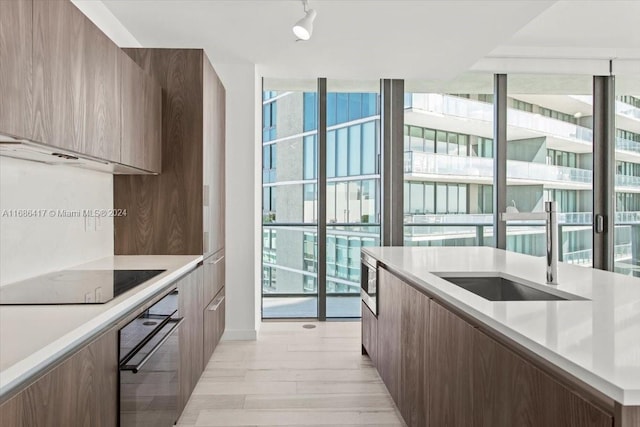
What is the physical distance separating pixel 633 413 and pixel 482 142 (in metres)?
4.36

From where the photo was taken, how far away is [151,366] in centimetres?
175

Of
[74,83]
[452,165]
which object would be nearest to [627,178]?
[452,165]

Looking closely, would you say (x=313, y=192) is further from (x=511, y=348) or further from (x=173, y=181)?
(x=511, y=348)

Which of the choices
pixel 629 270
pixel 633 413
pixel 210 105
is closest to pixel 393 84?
pixel 210 105

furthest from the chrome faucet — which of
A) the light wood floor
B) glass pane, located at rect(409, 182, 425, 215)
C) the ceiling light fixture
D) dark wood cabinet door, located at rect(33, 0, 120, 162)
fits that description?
glass pane, located at rect(409, 182, 425, 215)

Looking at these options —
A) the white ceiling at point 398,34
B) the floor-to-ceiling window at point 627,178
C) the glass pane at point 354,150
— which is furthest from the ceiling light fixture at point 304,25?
the floor-to-ceiling window at point 627,178

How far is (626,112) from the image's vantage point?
192 inches

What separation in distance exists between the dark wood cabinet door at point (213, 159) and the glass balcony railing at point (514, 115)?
2.17m

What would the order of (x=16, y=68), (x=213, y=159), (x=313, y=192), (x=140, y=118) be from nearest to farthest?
(x=16, y=68) → (x=140, y=118) → (x=213, y=159) → (x=313, y=192)

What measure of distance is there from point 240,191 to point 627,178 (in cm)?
429

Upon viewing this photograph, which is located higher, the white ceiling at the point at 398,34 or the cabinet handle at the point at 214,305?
the white ceiling at the point at 398,34

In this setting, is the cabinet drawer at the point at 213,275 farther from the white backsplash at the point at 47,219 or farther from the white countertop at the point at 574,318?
the white countertop at the point at 574,318

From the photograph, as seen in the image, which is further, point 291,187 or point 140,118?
point 291,187

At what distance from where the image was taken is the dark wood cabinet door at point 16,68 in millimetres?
1252
